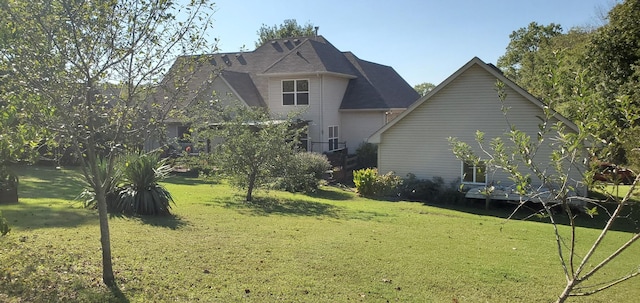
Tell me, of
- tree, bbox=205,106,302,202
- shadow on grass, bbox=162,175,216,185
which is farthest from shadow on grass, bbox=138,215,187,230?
shadow on grass, bbox=162,175,216,185

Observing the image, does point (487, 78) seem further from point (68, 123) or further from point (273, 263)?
point (68, 123)

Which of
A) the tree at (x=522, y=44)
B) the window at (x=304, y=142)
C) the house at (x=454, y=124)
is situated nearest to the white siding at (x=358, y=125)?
the window at (x=304, y=142)

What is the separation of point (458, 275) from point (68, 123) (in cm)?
597

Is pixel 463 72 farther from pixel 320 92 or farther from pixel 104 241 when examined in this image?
pixel 104 241

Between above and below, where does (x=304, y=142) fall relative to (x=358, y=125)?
below

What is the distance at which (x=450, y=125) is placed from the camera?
65.8 feet

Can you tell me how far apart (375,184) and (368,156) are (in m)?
7.48

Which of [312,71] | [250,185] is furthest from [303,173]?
[312,71]

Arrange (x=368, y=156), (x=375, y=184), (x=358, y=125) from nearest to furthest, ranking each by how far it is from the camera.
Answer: (x=375, y=184), (x=368, y=156), (x=358, y=125)

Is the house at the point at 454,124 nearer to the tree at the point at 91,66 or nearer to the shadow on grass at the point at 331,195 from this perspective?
the shadow on grass at the point at 331,195

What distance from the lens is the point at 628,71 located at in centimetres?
1866

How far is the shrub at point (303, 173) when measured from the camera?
16766 mm

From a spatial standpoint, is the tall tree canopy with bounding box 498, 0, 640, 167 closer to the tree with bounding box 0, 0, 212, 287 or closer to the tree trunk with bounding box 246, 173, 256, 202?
the tree with bounding box 0, 0, 212, 287

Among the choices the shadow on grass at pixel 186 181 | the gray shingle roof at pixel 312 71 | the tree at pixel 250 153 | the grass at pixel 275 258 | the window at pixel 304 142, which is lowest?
the grass at pixel 275 258
